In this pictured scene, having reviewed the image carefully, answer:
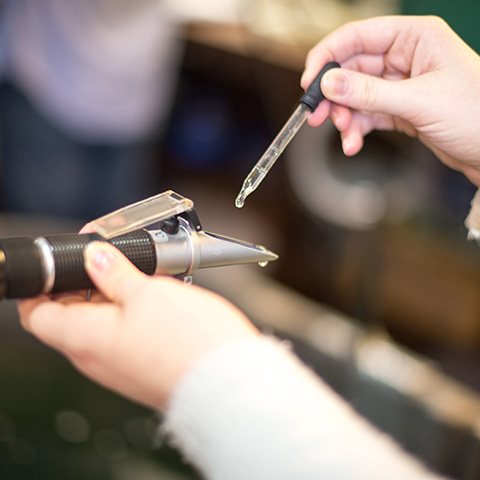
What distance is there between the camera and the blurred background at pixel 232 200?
869 mm

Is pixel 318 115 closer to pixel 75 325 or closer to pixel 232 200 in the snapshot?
pixel 75 325

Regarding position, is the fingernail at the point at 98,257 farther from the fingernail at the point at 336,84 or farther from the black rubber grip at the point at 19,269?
the fingernail at the point at 336,84

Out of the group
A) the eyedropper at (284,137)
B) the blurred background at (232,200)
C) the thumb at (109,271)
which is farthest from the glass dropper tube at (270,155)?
the blurred background at (232,200)

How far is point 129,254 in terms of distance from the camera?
1.45 feet

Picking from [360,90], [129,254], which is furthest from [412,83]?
[129,254]

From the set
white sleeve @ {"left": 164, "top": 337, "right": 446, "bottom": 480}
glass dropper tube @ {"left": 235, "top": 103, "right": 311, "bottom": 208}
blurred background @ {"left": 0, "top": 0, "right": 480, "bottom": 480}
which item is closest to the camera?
white sleeve @ {"left": 164, "top": 337, "right": 446, "bottom": 480}

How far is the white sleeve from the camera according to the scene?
34cm

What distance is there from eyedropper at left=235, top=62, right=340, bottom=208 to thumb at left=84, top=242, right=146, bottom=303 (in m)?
0.13

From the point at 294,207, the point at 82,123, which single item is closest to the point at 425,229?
→ the point at 294,207

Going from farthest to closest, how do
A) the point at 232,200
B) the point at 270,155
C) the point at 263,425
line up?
the point at 232,200 → the point at 270,155 → the point at 263,425

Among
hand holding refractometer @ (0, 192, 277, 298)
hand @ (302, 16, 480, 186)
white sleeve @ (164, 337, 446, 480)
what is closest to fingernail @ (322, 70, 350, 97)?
hand @ (302, 16, 480, 186)

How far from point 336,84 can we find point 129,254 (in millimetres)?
246

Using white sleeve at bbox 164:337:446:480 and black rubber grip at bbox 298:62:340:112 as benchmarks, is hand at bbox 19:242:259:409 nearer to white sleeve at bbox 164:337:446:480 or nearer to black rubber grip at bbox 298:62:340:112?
white sleeve at bbox 164:337:446:480

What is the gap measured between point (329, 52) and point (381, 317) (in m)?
1.11
